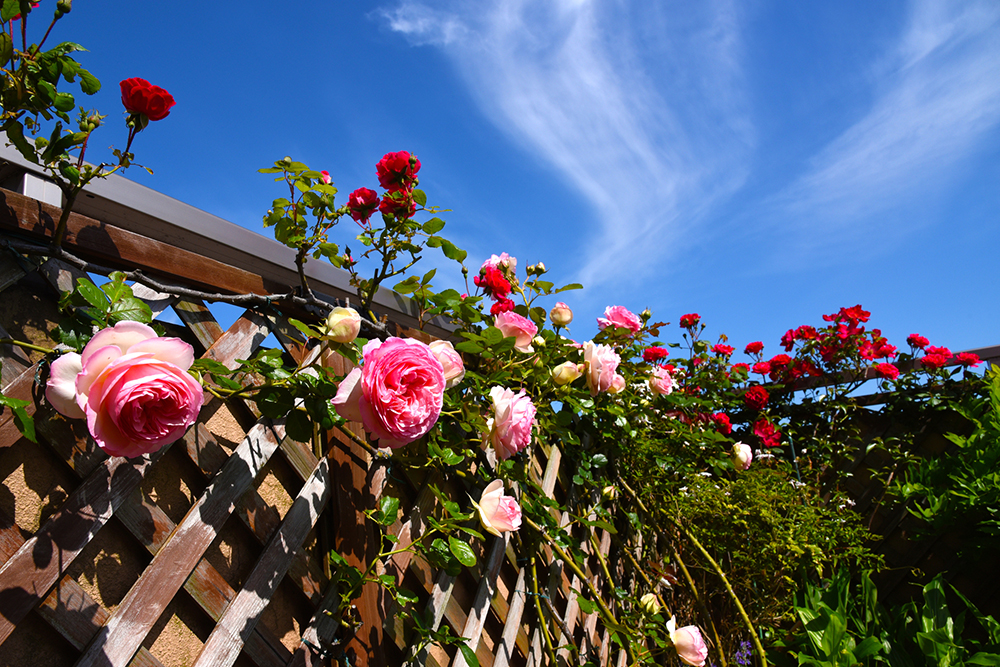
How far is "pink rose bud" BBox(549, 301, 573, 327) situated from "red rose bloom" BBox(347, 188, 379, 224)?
66 cm

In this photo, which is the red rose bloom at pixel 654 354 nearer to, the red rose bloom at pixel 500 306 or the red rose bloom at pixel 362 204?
the red rose bloom at pixel 500 306

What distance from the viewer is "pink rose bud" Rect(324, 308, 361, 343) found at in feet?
2.94

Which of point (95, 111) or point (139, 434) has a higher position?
point (95, 111)

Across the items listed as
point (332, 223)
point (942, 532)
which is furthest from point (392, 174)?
point (942, 532)

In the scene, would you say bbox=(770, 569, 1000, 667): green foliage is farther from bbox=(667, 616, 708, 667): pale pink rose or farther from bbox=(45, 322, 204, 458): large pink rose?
bbox=(45, 322, 204, 458): large pink rose

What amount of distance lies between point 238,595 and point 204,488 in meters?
0.18

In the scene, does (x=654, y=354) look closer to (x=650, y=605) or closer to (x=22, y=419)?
(x=650, y=605)

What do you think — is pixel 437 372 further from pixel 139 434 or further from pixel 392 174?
pixel 392 174

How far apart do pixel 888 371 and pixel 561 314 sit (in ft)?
7.82

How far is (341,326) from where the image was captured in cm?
90

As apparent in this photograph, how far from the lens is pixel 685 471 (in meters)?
2.12

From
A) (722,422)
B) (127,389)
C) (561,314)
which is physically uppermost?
(722,422)

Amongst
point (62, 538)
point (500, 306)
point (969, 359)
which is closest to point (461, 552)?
point (62, 538)

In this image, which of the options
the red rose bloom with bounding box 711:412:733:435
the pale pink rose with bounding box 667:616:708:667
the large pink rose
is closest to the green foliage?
the pale pink rose with bounding box 667:616:708:667
